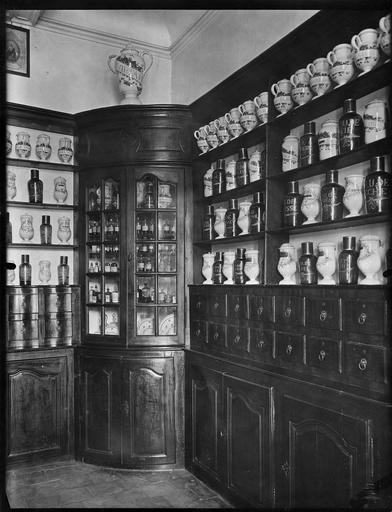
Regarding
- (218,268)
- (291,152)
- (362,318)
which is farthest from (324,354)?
(218,268)

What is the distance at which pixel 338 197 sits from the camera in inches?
90.9

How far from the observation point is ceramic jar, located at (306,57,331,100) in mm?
2369

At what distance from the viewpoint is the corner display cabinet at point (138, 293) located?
11.1 ft

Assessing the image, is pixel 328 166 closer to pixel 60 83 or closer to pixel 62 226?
pixel 62 226

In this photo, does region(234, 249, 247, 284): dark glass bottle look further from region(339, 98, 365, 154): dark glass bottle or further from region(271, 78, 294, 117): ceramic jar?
region(339, 98, 365, 154): dark glass bottle

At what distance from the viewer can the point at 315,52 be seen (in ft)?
8.27

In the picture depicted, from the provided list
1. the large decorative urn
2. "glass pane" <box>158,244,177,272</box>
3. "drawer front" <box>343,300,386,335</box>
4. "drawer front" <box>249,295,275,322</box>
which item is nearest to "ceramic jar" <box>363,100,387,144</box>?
"drawer front" <box>343,300,386,335</box>

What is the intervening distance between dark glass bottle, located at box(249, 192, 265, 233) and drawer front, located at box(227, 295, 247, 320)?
394 mm

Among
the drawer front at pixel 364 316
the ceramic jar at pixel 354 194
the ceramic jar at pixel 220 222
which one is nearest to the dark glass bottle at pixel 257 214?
the ceramic jar at pixel 220 222

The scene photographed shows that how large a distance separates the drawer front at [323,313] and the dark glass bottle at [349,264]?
0.44 ft

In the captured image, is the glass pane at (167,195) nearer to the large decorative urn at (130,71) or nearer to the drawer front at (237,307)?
the large decorative urn at (130,71)

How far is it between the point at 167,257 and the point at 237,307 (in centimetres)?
88

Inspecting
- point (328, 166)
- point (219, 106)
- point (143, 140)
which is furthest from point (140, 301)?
point (328, 166)

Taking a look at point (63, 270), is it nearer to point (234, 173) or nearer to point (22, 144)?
point (22, 144)
